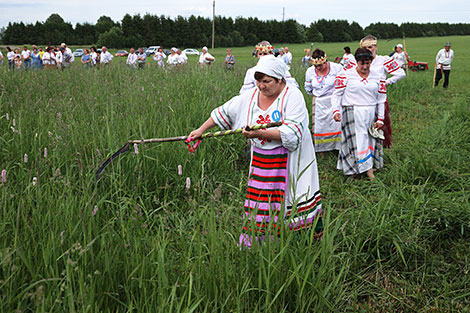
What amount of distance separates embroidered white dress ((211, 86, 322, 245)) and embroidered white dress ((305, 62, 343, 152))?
3934mm

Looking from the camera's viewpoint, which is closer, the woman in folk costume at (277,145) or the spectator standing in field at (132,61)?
the woman in folk costume at (277,145)

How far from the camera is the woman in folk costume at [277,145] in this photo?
10.1ft

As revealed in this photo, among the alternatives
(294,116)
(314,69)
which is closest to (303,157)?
(294,116)

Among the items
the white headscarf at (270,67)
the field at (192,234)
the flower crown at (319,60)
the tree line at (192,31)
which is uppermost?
the tree line at (192,31)

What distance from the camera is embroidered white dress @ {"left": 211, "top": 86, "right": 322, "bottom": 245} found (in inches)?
123

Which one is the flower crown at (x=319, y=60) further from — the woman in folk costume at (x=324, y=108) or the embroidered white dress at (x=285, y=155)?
the embroidered white dress at (x=285, y=155)

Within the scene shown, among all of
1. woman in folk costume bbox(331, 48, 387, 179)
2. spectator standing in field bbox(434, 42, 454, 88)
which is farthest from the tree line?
woman in folk costume bbox(331, 48, 387, 179)

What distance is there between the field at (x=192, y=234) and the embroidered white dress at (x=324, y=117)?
0.49 metres

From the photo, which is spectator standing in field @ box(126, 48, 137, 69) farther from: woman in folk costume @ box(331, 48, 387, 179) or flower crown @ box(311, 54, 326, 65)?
woman in folk costume @ box(331, 48, 387, 179)

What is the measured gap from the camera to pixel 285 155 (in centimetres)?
324

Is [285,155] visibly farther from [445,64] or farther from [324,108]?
[445,64]

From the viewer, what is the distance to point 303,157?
329 cm

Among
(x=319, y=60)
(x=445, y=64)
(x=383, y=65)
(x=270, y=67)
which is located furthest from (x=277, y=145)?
(x=445, y=64)

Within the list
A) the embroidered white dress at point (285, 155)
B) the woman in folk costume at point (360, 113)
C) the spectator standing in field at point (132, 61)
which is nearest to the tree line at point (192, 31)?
the spectator standing in field at point (132, 61)
